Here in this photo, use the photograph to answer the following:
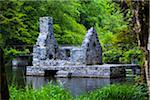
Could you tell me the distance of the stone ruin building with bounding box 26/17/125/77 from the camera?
24.5m

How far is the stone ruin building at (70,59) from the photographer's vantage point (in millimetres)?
24469

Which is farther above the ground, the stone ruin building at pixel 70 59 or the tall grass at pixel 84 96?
the stone ruin building at pixel 70 59

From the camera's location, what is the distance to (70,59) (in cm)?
2677

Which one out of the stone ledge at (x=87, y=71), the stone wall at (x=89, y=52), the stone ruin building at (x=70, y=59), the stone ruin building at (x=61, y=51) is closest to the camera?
the stone ledge at (x=87, y=71)

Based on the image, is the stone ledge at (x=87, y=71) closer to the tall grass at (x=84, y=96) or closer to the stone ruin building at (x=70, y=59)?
the stone ruin building at (x=70, y=59)

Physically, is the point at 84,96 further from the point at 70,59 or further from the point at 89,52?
the point at 70,59

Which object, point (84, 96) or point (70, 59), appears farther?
point (70, 59)

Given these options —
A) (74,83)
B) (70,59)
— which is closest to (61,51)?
(70,59)

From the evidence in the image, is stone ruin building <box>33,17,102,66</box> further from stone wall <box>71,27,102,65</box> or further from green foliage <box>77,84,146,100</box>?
green foliage <box>77,84,146,100</box>

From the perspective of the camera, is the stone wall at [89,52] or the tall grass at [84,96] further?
the stone wall at [89,52]

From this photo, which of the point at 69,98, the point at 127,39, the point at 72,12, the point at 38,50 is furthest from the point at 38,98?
the point at 72,12

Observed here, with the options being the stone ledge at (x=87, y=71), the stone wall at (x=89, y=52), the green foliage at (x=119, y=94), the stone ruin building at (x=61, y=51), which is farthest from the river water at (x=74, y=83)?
the stone ruin building at (x=61, y=51)

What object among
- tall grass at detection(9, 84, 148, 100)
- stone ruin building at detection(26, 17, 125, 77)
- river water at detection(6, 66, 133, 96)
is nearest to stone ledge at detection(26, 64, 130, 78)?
stone ruin building at detection(26, 17, 125, 77)

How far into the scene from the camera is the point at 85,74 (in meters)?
24.8
